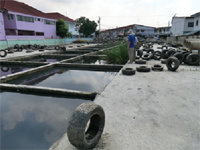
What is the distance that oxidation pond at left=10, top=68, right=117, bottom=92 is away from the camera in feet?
20.9

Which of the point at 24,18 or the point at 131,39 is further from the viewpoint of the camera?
the point at 24,18

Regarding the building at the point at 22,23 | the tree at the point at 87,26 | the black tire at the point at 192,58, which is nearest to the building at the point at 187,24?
the tree at the point at 87,26

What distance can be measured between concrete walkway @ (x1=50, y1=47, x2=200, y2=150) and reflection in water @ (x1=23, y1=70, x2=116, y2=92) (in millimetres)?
1632

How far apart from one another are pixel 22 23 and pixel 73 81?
26614 millimetres

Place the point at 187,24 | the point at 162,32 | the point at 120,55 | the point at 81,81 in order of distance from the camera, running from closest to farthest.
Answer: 1. the point at 81,81
2. the point at 120,55
3. the point at 187,24
4. the point at 162,32

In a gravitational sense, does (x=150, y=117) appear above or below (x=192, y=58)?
below

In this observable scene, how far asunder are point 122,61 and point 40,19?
2936 centimetres

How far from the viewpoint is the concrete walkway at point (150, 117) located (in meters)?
2.20

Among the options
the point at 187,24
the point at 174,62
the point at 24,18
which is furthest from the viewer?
the point at 187,24

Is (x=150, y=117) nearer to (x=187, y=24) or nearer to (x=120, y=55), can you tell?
(x=120, y=55)

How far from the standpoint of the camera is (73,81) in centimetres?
704

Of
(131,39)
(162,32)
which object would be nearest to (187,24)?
(162,32)

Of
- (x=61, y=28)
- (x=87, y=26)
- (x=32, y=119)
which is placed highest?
(x=87, y=26)

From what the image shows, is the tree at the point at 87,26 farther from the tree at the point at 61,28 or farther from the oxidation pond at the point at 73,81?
the oxidation pond at the point at 73,81
